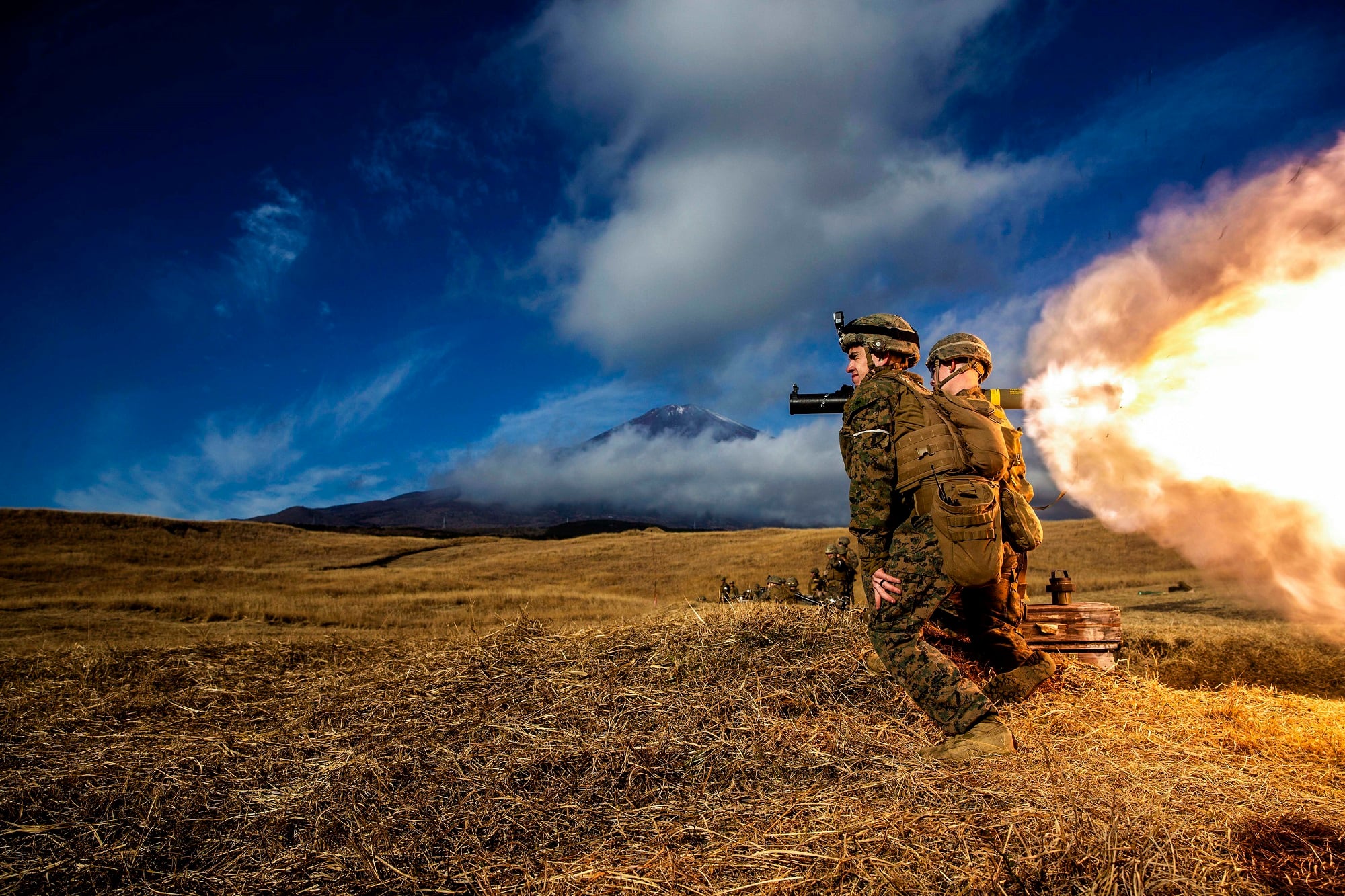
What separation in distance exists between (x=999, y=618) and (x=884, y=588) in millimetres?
1265

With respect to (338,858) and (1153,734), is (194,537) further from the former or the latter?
(1153,734)

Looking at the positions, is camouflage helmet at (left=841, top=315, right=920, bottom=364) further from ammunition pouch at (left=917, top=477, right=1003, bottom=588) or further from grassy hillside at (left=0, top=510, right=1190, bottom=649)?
grassy hillside at (left=0, top=510, right=1190, bottom=649)

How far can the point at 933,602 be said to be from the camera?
450cm

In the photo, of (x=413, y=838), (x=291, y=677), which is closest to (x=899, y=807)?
(x=413, y=838)

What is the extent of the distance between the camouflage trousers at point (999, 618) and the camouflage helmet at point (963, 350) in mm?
1649

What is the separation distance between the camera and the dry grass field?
2.90m

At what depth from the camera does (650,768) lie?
4.07 metres

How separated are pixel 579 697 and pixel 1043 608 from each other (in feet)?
15.0

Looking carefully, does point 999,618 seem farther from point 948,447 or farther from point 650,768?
point 650,768

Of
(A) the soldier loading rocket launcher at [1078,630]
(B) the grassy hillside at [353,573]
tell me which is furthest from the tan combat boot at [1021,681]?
(B) the grassy hillside at [353,573]

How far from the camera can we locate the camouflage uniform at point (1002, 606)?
16.4 ft

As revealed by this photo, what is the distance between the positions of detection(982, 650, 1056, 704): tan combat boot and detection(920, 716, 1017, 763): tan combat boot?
3.41ft

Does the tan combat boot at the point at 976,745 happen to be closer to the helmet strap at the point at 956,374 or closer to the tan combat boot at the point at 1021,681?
the tan combat boot at the point at 1021,681

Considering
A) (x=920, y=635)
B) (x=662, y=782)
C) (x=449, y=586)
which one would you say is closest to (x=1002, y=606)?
(x=920, y=635)
